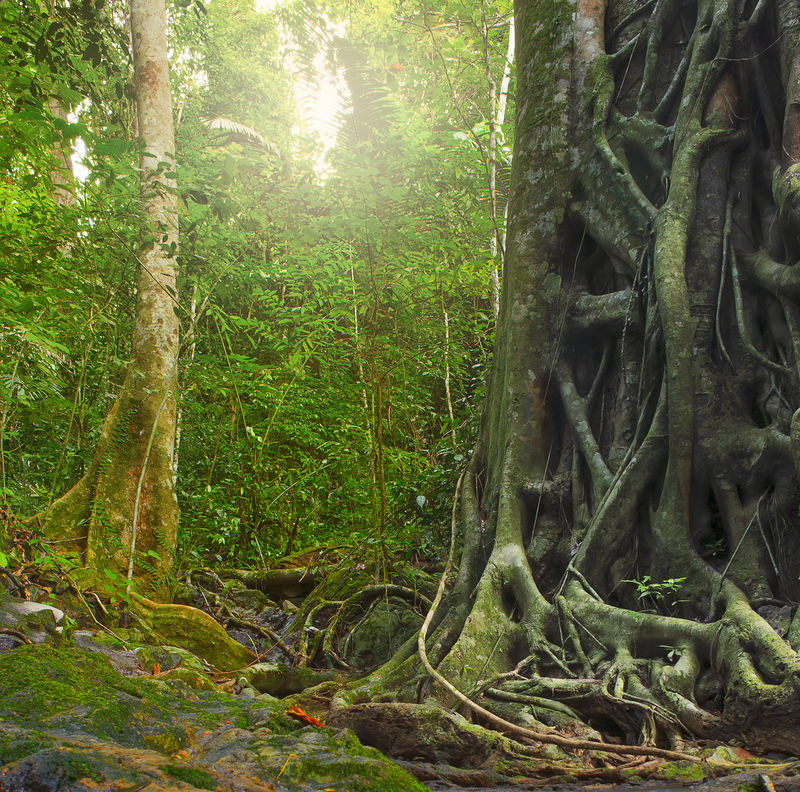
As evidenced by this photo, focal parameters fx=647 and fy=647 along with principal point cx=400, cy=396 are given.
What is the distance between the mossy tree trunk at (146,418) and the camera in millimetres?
4539

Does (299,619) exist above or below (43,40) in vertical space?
below

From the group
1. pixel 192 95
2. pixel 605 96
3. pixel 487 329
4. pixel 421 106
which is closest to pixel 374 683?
pixel 605 96

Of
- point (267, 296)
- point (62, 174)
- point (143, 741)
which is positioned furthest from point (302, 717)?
point (267, 296)

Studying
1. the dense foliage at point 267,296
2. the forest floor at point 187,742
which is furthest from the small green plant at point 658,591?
→ the dense foliage at point 267,296

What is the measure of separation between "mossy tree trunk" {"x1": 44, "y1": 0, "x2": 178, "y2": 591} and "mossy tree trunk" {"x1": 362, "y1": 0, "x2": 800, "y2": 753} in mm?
2238

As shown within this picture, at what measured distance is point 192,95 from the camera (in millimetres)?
17844

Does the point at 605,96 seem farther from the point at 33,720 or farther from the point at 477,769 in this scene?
the point at 33,720

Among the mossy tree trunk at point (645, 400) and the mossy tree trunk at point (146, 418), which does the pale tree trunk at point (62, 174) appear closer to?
the mossy tree trunk at point (146, 418)

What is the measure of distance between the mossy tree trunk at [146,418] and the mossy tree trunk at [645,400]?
2.24 meters

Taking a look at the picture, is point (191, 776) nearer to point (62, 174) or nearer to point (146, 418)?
point (146, 418)

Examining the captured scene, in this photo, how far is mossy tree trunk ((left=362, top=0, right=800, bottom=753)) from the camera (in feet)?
9.08

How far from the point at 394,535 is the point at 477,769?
11.0 ft

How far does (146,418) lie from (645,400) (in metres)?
3.71

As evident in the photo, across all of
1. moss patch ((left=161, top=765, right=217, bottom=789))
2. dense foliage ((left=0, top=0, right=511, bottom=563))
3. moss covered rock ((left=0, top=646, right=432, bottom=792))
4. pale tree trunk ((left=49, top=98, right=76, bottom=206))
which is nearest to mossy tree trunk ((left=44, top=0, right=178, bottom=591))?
dense foliage ((left=0, top=0, right=511, bottom=563))
